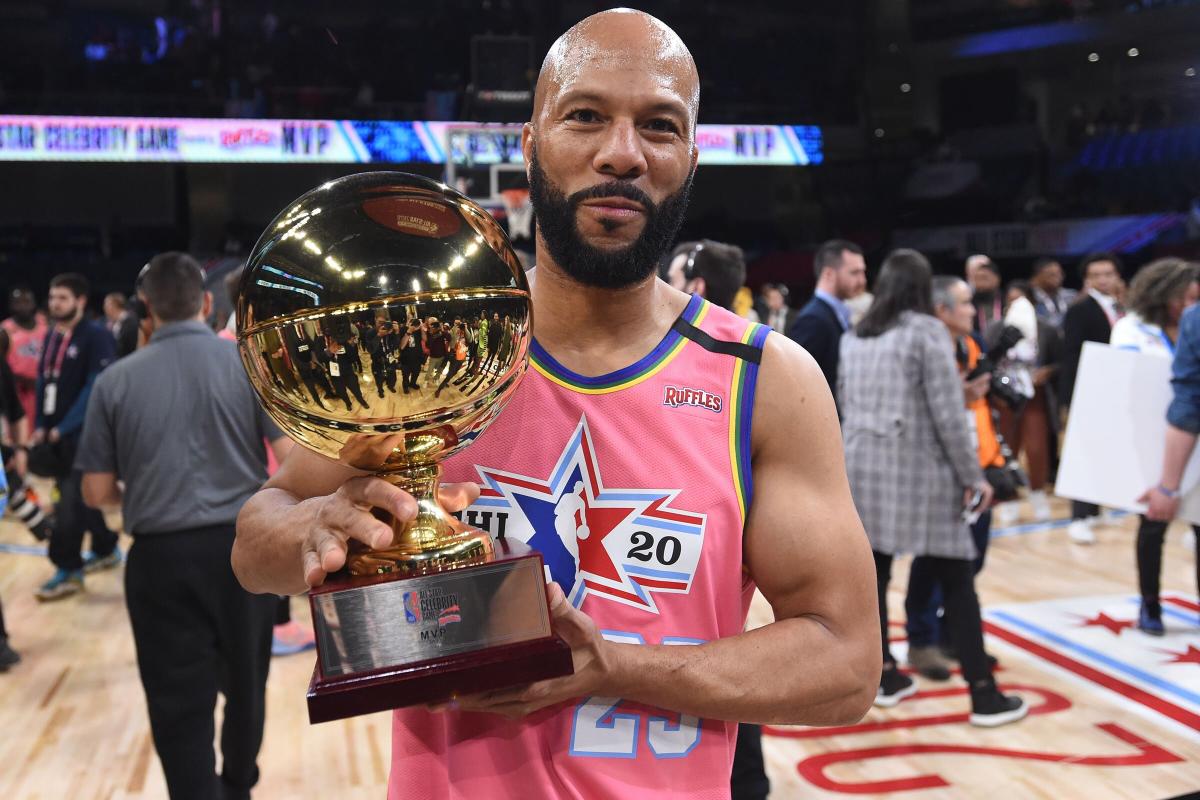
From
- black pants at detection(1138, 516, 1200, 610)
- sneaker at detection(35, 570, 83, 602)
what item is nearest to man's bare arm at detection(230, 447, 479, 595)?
black pants at detection(1138, 516, 1200, 610)

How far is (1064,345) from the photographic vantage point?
21.5ft

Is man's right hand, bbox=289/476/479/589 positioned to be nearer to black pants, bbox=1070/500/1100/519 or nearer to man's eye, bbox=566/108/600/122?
man's eye, bbox=566/108/600/122

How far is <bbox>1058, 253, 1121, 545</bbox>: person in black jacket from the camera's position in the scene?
6.31 meters

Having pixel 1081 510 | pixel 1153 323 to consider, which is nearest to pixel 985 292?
pixel 1081 510

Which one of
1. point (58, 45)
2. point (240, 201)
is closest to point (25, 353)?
→ point (240, 201)

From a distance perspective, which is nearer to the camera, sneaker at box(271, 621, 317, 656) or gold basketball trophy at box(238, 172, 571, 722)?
gold basketball trophy at box(238, 172, 571, 722)

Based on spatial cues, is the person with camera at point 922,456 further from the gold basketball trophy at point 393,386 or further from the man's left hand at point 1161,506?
the gold basketball trophy at point 393,386

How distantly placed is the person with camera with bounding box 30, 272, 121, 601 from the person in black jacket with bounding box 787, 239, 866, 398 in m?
3.60

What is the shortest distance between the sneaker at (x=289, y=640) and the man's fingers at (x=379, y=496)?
3960 mm

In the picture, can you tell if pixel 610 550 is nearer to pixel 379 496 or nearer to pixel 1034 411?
pixel 379 496

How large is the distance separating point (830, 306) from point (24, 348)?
6142mm

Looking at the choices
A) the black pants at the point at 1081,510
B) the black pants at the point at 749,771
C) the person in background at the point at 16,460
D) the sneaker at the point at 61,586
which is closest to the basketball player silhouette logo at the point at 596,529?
the black pants at the point at 749,771

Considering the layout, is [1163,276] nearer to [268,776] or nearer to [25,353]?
[268,776]

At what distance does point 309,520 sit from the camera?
3.42 feet
